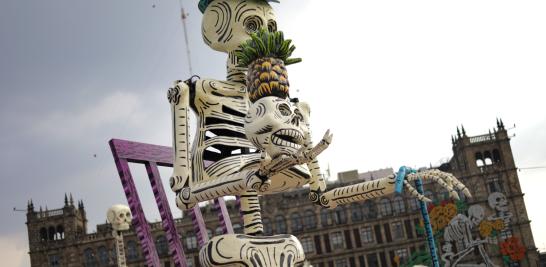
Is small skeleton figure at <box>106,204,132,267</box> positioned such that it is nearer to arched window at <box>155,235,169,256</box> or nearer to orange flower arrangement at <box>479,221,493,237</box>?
orange flower arrangement at <box>479,221,493,237</box>

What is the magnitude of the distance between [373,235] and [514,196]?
28.0ft

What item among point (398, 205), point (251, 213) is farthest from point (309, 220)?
point (251, 213)

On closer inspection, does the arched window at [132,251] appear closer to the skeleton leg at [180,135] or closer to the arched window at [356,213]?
the arched window at [356,213]

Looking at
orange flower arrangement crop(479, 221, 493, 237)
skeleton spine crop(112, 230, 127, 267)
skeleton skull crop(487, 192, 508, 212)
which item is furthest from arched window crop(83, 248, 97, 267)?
skeleton spine crop(112, 230, 127, 267)

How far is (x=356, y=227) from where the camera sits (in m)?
38.1

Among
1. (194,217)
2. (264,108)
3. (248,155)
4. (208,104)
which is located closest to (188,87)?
(208,104)

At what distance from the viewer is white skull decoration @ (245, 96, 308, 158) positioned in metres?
5.89

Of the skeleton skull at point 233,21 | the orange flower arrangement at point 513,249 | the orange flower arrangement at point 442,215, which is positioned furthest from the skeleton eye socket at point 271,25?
the orange flower arrangement at point 513,249

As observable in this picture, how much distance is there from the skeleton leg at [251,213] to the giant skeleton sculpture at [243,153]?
11 mm

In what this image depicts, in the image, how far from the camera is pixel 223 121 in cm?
743

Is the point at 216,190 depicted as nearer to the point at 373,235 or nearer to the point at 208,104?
the point at 208,104

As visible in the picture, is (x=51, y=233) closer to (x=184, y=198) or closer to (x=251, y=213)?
(x=184, y=198)

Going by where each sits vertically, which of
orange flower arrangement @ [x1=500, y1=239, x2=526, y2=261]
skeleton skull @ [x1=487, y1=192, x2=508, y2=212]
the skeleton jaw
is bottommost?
orange flower arrangement @ [x1=500, y1=239, x2=526, y2=261]

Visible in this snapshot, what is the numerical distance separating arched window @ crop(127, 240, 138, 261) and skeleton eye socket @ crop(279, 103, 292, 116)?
33.8 metres
